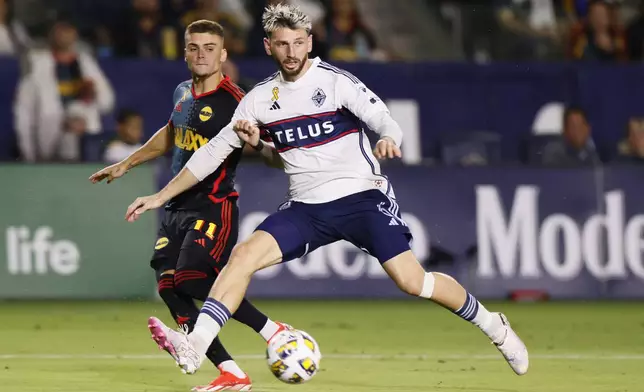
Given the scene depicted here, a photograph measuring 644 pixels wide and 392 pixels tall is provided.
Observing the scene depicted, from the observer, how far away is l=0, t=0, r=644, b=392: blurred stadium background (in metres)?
10.5

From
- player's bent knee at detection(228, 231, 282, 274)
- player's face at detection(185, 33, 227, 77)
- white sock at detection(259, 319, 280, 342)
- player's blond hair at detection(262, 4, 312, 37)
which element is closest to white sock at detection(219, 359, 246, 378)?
white sock at detection(259, 319, 280, 342)

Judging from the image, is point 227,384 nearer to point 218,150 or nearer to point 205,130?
point 218,150

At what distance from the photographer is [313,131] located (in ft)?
27.0

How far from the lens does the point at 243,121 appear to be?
26.4ft

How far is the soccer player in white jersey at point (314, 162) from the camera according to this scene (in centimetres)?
809

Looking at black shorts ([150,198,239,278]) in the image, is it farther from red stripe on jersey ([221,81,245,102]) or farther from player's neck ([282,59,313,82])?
player's neck ([282,59,313,82])

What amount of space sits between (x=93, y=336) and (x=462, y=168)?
4824 mm

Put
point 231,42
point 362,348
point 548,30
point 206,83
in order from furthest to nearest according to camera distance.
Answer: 1. point 548,30
2. point 231,42
3. point 362,348
4. point 206,83

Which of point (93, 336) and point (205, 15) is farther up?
point (205, 15)

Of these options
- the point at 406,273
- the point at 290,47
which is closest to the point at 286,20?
the point at 290,47

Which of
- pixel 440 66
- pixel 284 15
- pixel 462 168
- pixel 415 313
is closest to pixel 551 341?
pixel 415 313

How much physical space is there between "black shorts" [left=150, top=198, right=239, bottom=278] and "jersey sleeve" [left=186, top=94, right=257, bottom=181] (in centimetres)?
49

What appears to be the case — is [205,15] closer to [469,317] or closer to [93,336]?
[93,336]

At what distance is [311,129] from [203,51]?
0.92m
